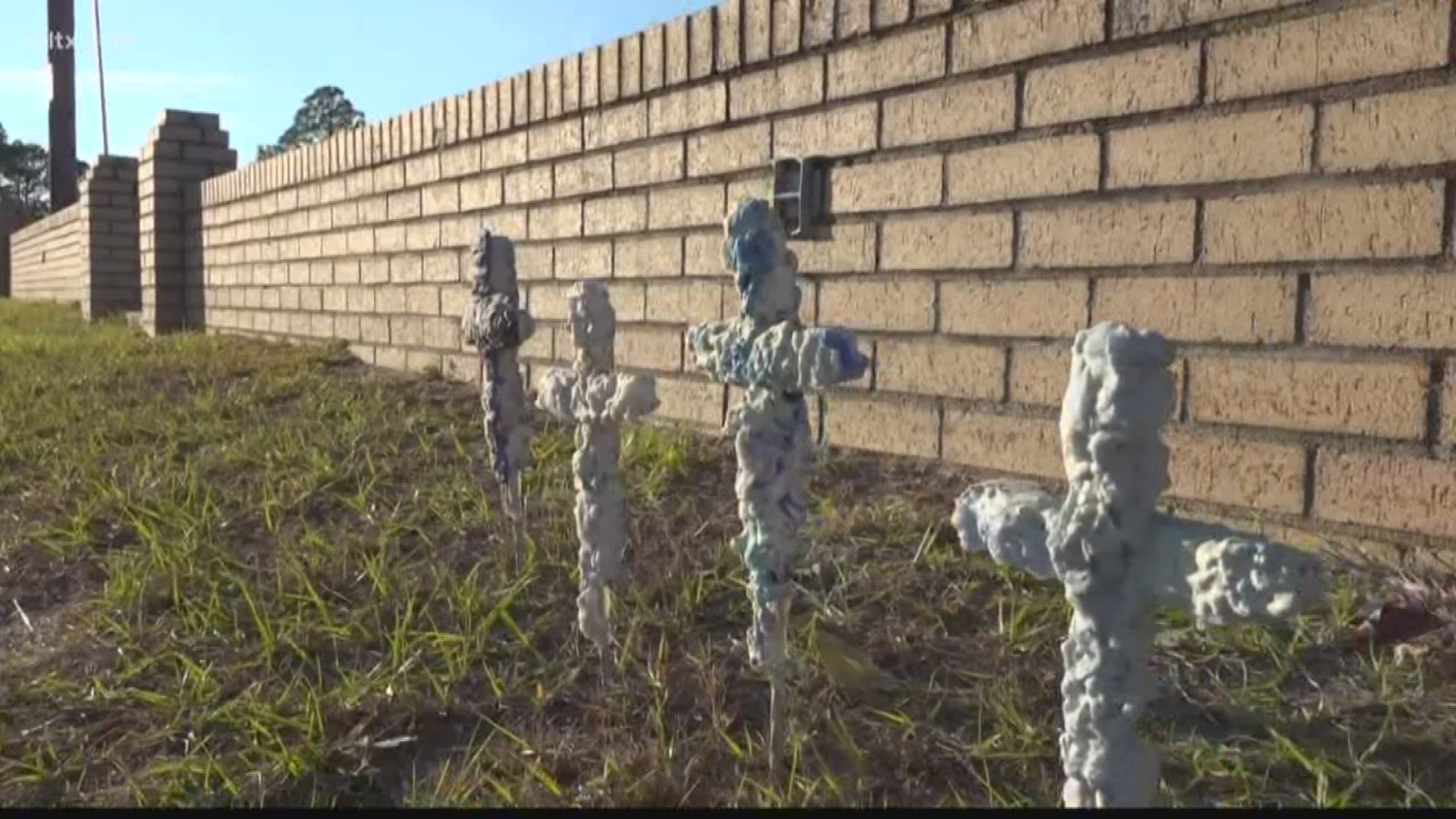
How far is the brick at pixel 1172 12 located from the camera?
2.66 m

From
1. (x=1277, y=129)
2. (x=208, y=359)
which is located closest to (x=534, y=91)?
(x=208, y=359)

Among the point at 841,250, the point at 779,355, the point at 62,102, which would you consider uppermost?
the point at 62,102

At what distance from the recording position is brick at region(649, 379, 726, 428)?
13.6 feet

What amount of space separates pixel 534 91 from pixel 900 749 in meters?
3.80

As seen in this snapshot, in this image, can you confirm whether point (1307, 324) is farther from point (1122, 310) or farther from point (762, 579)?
point (762, 579)

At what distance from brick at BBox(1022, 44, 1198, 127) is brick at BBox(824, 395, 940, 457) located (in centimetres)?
86

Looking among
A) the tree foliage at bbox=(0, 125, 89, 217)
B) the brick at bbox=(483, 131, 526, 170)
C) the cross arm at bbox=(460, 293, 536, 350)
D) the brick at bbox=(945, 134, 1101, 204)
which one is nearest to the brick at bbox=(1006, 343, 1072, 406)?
the brick at bbox=(945, 134, 1101, 204)

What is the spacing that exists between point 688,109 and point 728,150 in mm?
295

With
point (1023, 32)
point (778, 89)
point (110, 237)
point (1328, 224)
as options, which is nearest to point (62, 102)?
point (110, 237)

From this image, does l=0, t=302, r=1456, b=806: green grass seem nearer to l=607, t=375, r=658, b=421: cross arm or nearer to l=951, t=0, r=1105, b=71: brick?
l=607, t=375, r=658, b=421: cross arm

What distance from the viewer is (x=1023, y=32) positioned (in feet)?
10.2

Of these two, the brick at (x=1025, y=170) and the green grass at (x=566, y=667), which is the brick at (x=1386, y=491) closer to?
the green grass at (x=566, y=667)

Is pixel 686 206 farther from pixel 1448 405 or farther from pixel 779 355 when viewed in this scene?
pixel 1448 405

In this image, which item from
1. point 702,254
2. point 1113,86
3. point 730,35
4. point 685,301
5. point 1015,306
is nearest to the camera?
point 1113,86
